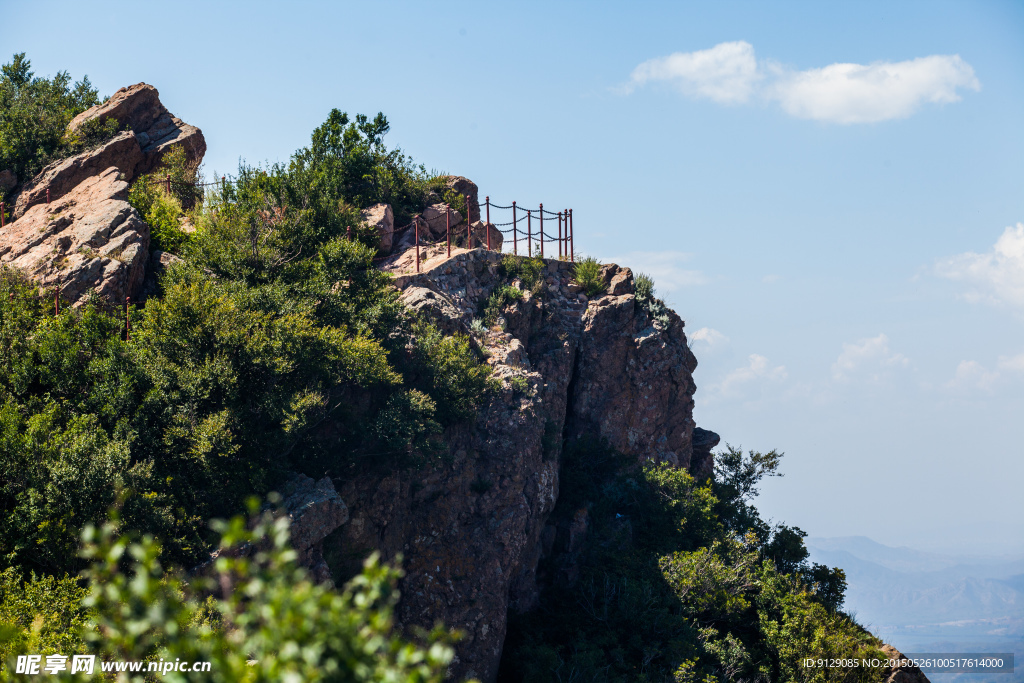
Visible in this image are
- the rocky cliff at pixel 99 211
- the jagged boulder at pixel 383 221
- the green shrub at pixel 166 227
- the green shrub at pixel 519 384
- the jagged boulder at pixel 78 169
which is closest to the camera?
the rocky cliff at pixel 99 211

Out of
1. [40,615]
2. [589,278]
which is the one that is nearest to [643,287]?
[589,278]

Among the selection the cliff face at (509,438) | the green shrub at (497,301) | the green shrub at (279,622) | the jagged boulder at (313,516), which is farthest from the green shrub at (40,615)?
the green shrub at (497,301)

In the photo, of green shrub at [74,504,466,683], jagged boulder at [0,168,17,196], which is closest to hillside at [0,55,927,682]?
green shrub at [74,504,466,683]

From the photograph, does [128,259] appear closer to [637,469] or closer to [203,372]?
[203,372]

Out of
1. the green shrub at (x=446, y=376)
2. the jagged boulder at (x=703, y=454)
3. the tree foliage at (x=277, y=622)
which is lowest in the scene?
the tree foliage at (x=277, y=622)

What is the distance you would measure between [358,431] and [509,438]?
230 inches

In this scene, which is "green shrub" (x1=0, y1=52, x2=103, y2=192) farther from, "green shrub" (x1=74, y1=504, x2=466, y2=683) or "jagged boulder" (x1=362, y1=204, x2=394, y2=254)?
"green shrub" (x1=74, y1=504, x2=466, y2=683)

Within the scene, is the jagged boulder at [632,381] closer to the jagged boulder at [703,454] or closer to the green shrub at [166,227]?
the jagged boulder at [703,454]

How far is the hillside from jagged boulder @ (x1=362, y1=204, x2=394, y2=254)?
0.45 ft

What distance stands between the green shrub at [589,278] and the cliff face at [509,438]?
1.29 feet

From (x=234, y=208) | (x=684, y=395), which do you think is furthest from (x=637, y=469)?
(x=234, y=208)

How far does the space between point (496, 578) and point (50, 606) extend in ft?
41.1

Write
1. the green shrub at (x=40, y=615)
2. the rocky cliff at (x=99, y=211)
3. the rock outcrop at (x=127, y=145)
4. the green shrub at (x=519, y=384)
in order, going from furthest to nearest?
the rock outcrop at (x=127, y=145) → the green shrub at (x=519, y=384) → the rocky cliff at (x=99, y=211) → the green shrub at (x=40, y=615)

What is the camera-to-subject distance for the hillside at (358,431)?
17109 millimetres
